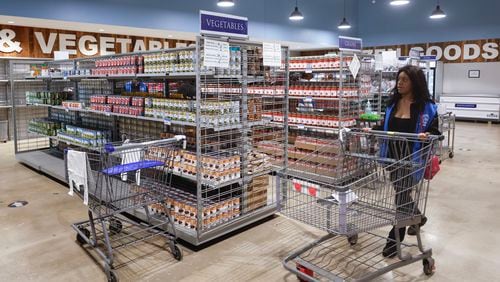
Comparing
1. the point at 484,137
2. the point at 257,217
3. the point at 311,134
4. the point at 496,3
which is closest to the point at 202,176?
the point at 257,217

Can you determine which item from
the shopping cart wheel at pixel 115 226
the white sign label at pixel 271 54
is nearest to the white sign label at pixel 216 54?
the white sign label at pixel 271 54

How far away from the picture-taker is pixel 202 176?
385cm

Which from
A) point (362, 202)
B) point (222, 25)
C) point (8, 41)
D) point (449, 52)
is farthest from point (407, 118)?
point (449, 52)

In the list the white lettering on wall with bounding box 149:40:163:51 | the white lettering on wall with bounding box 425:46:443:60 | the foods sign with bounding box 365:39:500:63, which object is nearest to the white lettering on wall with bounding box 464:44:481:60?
the foods sign with bounding box 365:39:500:63

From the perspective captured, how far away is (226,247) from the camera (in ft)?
12.4

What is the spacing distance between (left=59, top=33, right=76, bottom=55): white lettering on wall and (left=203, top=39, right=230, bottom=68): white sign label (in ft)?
28.7

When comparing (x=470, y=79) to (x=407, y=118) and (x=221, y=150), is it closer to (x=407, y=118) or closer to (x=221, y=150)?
(x=407, y=118)

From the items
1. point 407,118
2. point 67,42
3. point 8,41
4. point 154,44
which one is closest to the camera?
point 407,118

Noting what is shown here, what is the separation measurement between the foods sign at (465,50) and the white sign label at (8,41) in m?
11.3

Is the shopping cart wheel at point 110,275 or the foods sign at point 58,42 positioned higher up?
the foods sign at point 58,42

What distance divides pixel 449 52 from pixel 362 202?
14587 millimetres

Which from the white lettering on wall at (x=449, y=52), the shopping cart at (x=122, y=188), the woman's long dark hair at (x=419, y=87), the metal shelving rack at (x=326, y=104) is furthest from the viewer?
the white lettering on wall at (x=449, y=52)

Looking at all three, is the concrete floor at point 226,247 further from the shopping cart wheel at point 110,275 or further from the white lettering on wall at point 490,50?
the white lettering on wall at point 490,50

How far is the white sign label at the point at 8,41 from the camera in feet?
32.0
